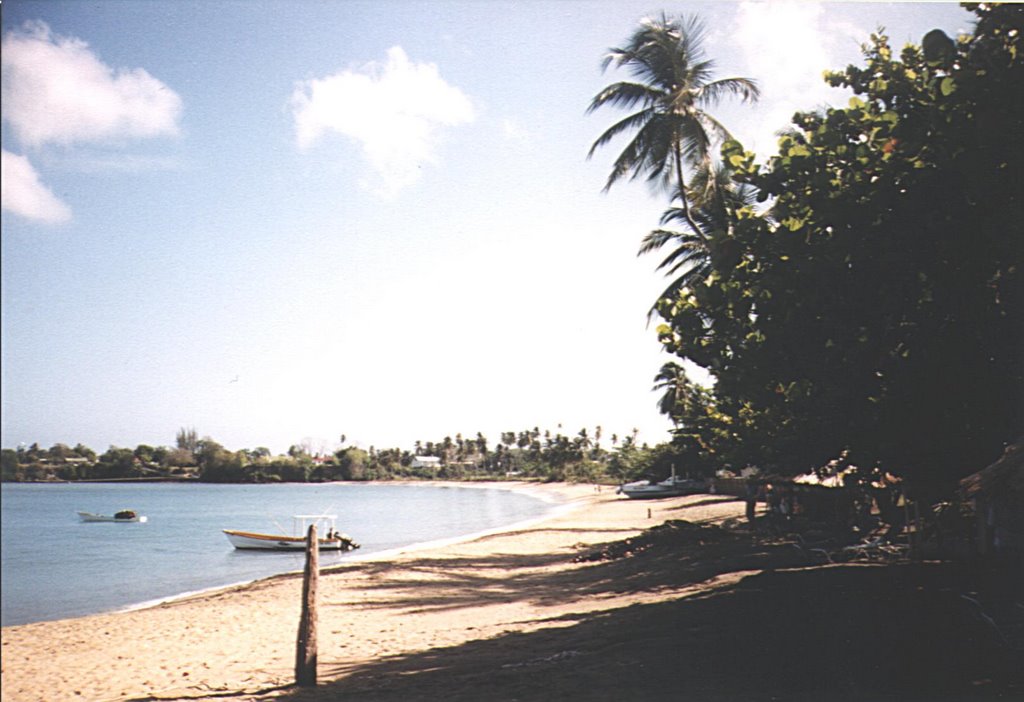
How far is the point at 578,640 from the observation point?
8.01 metres

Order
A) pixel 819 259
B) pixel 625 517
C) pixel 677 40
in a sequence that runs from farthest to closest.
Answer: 1. pixel 625 517
2. pixel 677 40
3. pixel 819 259

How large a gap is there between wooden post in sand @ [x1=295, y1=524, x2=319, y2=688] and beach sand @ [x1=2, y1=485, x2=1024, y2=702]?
21cm

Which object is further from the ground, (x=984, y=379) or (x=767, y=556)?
(x=984, y=379)

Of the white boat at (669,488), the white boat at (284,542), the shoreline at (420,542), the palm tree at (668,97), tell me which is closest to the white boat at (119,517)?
the white boat at (284,542)

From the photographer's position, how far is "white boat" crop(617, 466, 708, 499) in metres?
46.0

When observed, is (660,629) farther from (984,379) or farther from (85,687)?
(85,687)

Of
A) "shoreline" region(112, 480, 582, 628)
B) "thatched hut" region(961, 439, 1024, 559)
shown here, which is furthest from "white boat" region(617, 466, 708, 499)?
"thatched hut" region(961, 439, 1024, 559)

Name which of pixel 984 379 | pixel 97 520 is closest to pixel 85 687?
pixel 984 379

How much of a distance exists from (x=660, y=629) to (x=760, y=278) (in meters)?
4.17

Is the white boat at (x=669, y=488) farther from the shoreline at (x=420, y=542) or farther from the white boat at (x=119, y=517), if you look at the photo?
the white boat at (x=119, y=517)

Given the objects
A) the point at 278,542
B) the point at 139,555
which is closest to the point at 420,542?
the point at 278,542

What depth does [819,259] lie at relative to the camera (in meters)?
7.14

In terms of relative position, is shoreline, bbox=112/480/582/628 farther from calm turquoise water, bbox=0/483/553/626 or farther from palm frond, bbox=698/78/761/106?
palm frond, bbox=698/78/761/106

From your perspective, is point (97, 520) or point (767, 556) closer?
point (767, 556)
